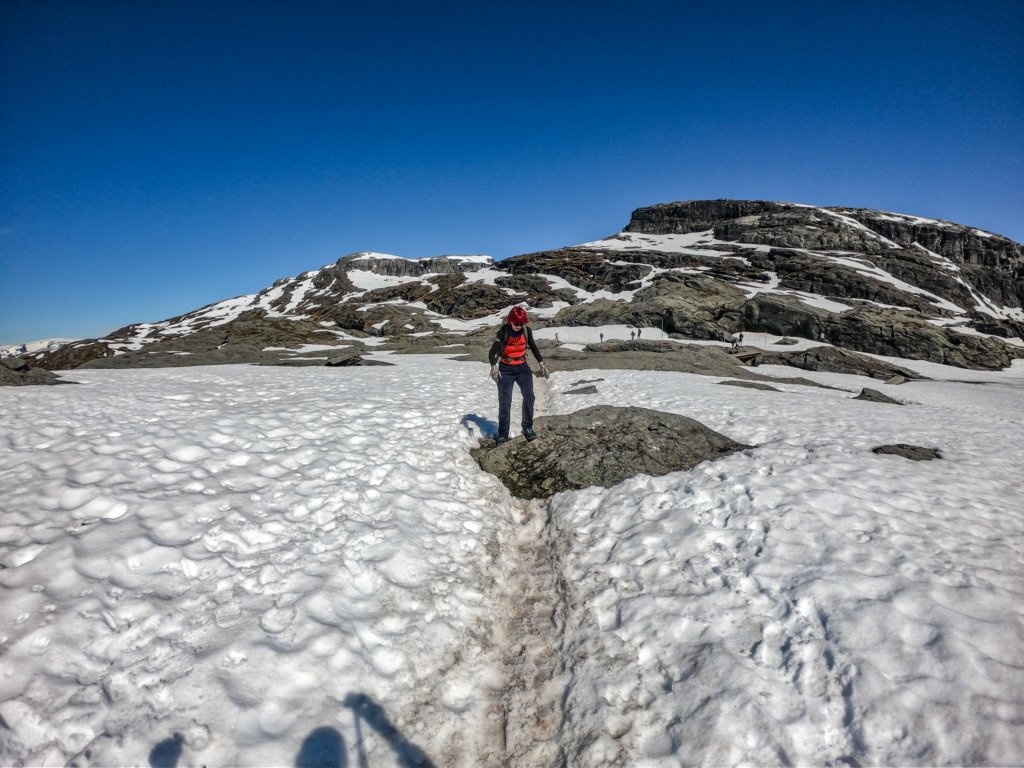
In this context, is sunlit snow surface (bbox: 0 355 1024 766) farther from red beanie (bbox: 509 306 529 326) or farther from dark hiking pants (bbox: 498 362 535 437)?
red beanie (bbox: 509 306 529 326)

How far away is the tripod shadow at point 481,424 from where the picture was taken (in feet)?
37.5

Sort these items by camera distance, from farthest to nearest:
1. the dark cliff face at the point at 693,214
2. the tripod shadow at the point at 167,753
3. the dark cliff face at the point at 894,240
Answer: the dark cliff face at the point at 693,214
the dark cliff face at the point at 894,240
the tripod shadow at the point at 167,753

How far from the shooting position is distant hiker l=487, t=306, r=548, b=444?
33.6 ft

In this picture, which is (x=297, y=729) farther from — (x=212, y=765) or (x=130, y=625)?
(x=130, y=625)

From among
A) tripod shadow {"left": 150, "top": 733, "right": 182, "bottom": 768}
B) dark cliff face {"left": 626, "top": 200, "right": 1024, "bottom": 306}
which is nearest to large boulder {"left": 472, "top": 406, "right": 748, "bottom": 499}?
tripod shadow {"left": 150, "top": 733, "right": 182, "bottom": 768}

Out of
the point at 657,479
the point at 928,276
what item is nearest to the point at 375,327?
the point at 657,479

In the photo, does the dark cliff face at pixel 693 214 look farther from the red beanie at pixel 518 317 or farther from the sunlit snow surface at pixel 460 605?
the sunlit snow surface at pixel 460 605

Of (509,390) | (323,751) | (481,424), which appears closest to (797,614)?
(323,751)

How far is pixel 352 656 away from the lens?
4.41m

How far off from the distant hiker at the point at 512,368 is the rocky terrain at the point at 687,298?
1721 centimetres

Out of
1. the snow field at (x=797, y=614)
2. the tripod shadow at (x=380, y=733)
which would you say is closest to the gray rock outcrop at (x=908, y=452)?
the snow field at (x=797, y=614)

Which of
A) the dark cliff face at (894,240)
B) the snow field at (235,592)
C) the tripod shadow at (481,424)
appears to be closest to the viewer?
the snow field at (235,592)

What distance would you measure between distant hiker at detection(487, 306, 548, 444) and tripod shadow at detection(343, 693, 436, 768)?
21.7 feet

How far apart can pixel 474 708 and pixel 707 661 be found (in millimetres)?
2374
